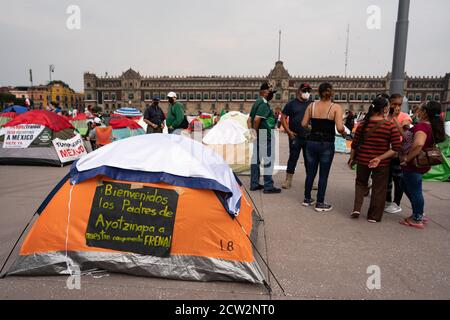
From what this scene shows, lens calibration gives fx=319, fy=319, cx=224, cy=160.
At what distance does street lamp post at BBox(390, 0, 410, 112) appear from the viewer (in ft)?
20.5

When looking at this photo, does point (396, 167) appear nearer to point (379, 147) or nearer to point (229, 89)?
point (379, 147)

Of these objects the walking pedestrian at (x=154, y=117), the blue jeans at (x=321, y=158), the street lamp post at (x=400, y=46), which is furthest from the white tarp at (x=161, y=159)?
the street lamp post at (x=400, y=46)

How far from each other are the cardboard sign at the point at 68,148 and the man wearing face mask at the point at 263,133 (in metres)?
5.35

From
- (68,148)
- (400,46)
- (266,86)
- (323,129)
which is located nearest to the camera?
(323,129)

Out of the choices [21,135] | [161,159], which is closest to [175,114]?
[161,159]

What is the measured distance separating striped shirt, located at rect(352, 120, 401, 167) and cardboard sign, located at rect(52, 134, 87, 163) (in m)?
7.25

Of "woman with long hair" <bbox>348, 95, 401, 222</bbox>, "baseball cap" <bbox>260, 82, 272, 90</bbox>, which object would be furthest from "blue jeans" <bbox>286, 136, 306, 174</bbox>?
"woman with long hair" <bbox>348, 95, 401, 222</bbox>

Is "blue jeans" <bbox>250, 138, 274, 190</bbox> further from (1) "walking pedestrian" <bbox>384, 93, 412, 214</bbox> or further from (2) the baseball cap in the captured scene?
(1) "walking pedestrian" <bbox>384, 93, 412, 214</bbox>

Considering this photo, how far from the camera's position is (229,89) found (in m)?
98.2

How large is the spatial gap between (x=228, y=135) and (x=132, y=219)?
17.1ft

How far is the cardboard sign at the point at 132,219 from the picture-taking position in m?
2.90

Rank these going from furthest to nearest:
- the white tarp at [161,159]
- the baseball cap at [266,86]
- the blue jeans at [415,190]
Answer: the baseball cap at [266,86] → the blue jeans at [415,190] → the white tarp at [161,159]

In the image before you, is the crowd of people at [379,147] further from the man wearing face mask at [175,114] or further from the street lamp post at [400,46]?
the man wearing face mask at [175,114]

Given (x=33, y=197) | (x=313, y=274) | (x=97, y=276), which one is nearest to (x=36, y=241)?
(x=97, y=276)
